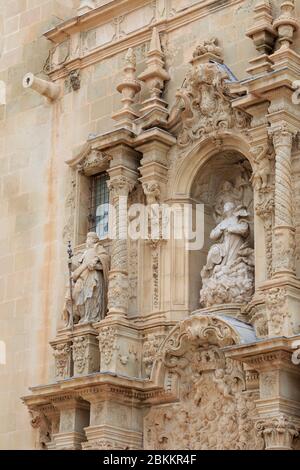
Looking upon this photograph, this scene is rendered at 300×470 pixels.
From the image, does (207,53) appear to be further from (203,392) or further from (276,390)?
(276,390)

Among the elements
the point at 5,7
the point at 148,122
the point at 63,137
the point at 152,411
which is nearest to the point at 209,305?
the point at 152,411

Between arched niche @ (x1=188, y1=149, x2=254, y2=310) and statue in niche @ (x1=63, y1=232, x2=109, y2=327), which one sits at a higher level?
arched niche @ (x1=188, y1=149, x2=254, y2=310)

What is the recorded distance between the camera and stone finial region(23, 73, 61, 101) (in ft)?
63.2

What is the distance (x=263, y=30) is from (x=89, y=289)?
13.9 feet

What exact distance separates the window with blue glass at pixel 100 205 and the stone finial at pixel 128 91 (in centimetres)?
112

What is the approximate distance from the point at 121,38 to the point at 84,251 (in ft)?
11.1

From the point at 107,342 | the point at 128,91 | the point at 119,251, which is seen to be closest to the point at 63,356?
the point at 107,342

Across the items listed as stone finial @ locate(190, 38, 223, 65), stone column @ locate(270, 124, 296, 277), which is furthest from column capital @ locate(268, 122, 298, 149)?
stone finial @ locate(190, 38, 223, 65)

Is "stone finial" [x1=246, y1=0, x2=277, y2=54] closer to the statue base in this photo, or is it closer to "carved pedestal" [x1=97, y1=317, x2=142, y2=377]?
the statue base

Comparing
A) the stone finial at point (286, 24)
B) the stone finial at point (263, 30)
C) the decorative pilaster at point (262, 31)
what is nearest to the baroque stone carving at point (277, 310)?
the decorative pilaster at point (262, 31)

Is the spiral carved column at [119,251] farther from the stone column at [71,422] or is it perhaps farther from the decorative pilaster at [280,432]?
the decorative pilaster at [280,432]

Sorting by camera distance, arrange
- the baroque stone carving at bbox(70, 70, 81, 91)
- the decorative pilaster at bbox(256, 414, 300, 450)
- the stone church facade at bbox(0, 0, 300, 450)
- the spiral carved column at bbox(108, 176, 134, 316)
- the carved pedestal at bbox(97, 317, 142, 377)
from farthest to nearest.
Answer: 1. the baroque stone carving at bbox(70, 70, 81, 91)
2. the spiral carved column at bbox(108, 176, 134, 316)
3. the carved pedestal at bbox(97, 317, 142, 377)
4. the stone church facade at bbox(0, 0, 300, 450)
5. the decorative pilaster at bbox(256, 414, 300, 450)

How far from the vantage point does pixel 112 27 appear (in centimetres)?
1894

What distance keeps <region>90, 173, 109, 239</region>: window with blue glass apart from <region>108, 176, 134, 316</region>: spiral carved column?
2.51 ft
